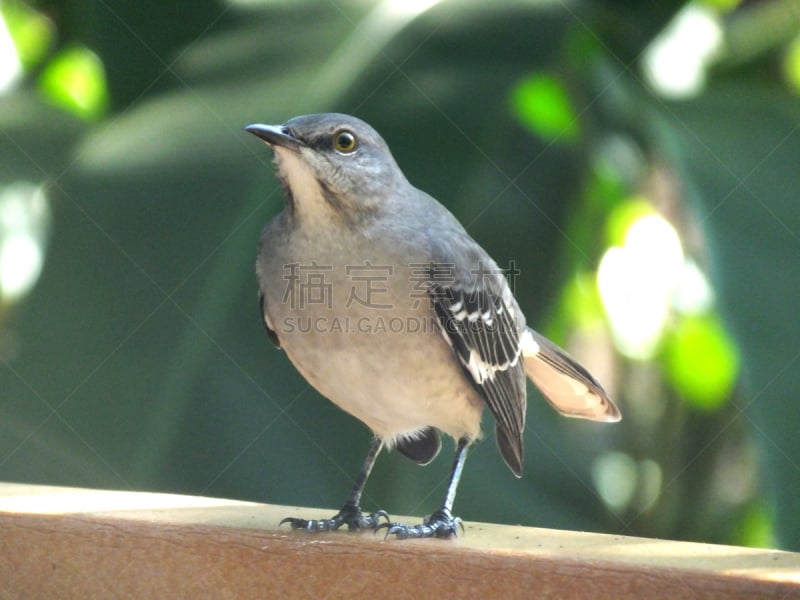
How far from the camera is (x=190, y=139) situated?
3457mm

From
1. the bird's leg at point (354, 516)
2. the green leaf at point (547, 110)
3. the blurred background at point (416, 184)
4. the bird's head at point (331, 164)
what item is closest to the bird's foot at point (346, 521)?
the bird's leg at point (354, 516)

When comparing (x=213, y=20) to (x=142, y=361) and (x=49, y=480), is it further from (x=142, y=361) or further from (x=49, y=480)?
(x=49, y=480)

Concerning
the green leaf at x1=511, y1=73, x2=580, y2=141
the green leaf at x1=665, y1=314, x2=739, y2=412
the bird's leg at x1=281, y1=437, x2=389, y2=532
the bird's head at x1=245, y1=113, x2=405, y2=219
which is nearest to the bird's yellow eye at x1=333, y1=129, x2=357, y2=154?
the bird's head at x1=245, y1=113, x2=405, y2=219

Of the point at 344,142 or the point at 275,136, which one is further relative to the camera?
the point at 344,142

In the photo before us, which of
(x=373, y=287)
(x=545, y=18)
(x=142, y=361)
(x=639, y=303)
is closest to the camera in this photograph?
(x=373, y=287)

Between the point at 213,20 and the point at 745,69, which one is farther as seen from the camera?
the point at 745,69

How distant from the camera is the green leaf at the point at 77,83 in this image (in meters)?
4.13

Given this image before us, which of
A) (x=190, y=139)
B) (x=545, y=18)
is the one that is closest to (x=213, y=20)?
(x=190, y=139)

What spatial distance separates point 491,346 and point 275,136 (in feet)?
3.32

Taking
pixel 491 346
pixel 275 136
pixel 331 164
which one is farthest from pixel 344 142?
Result: pixel 491 346

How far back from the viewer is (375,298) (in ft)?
10.0

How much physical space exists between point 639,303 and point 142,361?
7.10ft

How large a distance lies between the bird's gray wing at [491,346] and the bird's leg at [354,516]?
0.42m

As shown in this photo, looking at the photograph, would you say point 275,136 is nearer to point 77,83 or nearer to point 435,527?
point 435,527
